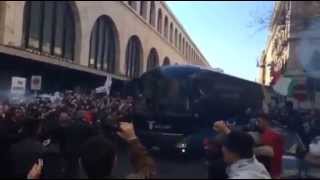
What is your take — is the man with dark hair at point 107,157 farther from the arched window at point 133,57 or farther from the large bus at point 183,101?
the arched window at point 133,57

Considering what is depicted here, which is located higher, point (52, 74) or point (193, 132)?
point (52, 74)

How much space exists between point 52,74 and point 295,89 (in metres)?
16.2

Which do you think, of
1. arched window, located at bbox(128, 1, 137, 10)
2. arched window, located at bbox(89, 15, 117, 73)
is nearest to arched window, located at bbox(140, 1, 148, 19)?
arched window, located at bbox(128, 1, 137, 10)

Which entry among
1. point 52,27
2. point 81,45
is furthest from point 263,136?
point 81,45

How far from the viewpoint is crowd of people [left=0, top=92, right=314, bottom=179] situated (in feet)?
13.6

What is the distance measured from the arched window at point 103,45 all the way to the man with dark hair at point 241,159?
2834 centimetres

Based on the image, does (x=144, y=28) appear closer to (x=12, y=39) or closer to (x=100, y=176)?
(x=12, y=39)

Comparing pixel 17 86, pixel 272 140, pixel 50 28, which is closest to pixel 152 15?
pixel 50 28

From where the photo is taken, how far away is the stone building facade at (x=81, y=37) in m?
21.6

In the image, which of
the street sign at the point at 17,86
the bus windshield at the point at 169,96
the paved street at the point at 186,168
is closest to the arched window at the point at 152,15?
the bus windshield at the point at 169,96

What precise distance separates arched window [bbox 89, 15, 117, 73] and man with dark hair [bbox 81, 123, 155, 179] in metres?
27.0

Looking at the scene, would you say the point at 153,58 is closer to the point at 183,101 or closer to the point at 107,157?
the point at 183,101

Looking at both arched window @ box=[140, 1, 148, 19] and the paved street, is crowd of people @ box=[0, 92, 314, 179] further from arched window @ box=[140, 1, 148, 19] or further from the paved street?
arched window @ box=[140, 1, 148, 19]

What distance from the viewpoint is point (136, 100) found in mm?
16594
